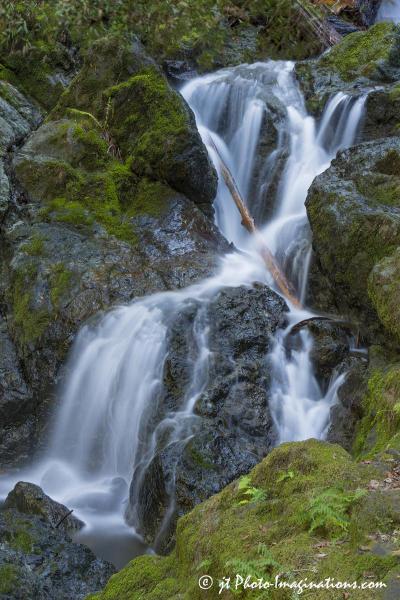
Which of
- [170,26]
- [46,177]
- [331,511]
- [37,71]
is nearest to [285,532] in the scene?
[331,511]

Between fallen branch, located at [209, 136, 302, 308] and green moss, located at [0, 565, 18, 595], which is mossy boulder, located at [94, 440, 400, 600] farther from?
fallen branch, located at [209, 136, 302, 308]

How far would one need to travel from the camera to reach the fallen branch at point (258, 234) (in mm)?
9164

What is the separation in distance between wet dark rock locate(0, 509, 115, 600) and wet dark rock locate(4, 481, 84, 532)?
200mm

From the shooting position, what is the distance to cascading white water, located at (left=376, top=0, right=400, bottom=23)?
61.7ft

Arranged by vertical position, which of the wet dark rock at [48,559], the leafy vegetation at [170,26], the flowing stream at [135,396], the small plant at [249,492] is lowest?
the flowing stream at [135,396]

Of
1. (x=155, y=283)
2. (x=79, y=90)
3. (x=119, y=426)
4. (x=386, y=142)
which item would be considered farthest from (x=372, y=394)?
(x=79, y=90)

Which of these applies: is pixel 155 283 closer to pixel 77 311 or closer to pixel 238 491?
pixel 77 311

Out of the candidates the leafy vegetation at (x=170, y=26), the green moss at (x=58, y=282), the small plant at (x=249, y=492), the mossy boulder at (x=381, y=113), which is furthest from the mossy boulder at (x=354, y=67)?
the small plant at (x=249, y=492)

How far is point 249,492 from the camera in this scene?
330 cm

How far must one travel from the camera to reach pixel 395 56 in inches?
517

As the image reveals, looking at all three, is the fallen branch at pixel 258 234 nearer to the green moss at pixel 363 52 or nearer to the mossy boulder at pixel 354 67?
the mossy boulder at pixel 354 67

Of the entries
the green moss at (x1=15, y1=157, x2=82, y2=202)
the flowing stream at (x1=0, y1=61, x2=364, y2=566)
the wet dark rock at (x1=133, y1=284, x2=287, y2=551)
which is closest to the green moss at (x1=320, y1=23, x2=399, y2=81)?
the flowing stream at (x1=0, y1=61, x2=364, y2=566)

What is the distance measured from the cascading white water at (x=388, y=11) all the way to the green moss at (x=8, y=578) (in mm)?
19381

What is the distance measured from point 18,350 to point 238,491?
5.60 m
